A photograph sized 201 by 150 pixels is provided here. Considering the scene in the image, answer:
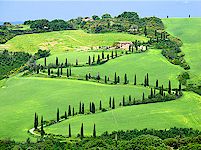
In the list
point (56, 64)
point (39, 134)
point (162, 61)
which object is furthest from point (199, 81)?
point (39, 134)

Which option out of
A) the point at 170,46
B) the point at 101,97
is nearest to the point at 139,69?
the point at 101,97

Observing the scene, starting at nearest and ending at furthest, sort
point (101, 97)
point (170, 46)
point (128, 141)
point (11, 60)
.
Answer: point (128, 141) → point (101, 97) → point (170, 46) → point (11, 60)

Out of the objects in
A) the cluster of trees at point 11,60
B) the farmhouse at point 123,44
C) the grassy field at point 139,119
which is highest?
the farmhouse at point 123,44

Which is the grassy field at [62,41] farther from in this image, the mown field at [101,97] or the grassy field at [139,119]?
the grassy field at [139,119]

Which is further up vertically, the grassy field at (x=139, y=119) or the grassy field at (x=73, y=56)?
the grassy field at (x=73, y=56)

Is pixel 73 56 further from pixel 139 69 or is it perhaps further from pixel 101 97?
pixel 101 97

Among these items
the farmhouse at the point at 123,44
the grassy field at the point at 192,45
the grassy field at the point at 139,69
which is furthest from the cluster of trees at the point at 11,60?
the grassy field at the point at 192,45
